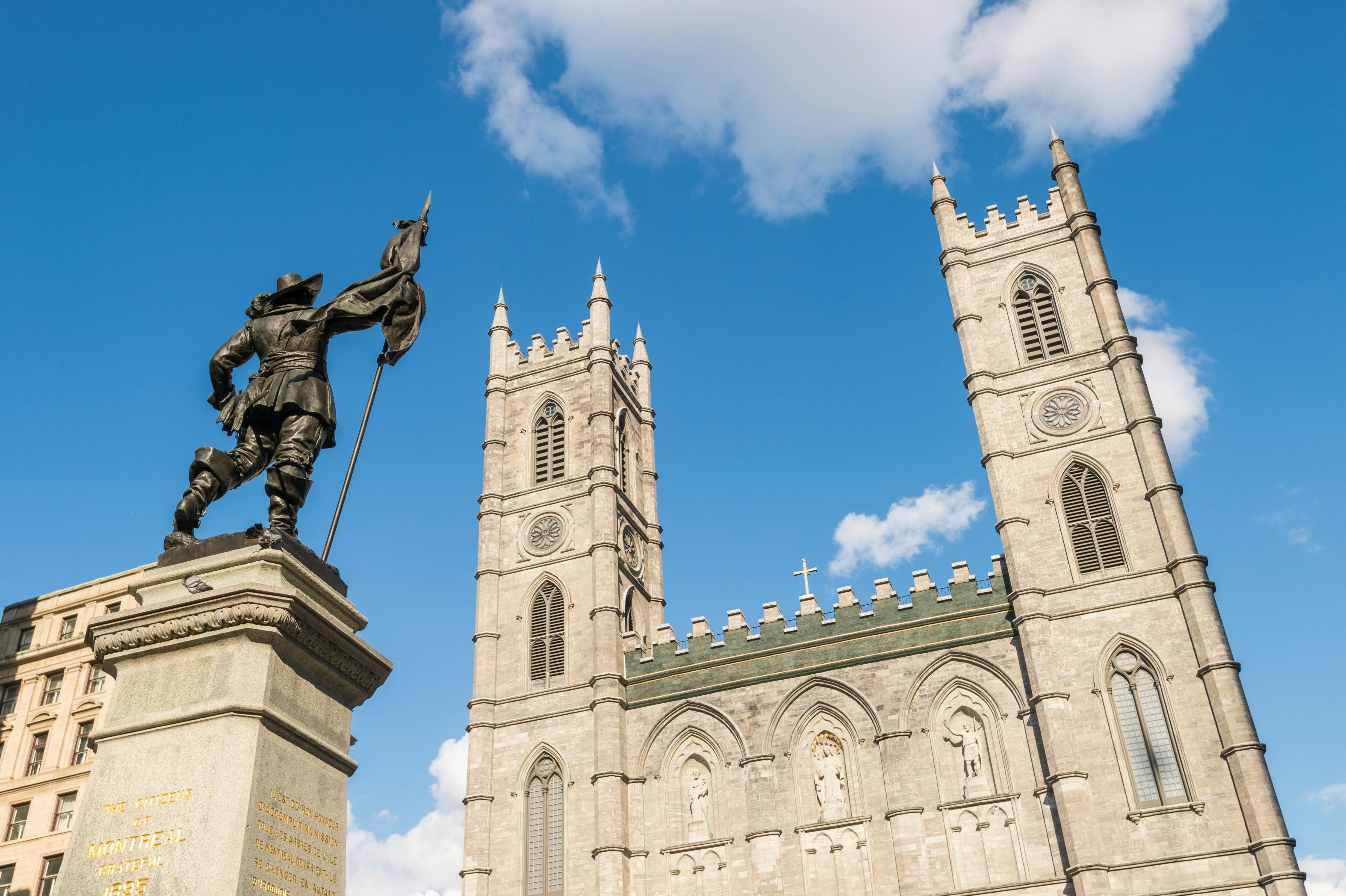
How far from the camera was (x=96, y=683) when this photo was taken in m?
35.5

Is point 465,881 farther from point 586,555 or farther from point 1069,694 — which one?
point 1069,694

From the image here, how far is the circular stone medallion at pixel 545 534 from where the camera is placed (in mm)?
39719

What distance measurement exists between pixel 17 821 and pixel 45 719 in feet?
10.6

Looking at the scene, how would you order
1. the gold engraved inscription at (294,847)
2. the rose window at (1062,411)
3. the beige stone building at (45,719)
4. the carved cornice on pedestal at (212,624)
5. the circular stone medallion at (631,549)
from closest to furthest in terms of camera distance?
the gold engraved inscription at (294,847), the carved cornice on pedestal at (212,624), the beige stone building at (45,719), the rose window at (1062,411), the circular stone medallion at (631,549)

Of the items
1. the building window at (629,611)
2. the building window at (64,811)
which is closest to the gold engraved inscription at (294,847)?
the building window at (64,811)

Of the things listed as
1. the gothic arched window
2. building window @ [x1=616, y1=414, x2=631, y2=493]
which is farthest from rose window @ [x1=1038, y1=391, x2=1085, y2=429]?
building window @ [x1=616, y1=414, x2=631, y2=493]

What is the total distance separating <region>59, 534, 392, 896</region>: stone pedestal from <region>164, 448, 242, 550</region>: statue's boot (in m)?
0.12

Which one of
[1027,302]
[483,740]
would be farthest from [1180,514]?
[483,740]

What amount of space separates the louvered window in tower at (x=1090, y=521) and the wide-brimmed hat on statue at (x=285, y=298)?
28.8 meters

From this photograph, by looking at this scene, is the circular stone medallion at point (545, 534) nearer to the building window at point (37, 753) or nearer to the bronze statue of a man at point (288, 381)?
the building window at point (37, 753)

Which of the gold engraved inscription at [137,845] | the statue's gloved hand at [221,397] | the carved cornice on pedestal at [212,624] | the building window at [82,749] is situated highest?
the building window at [82,749]

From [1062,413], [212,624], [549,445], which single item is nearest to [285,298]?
[212,624]

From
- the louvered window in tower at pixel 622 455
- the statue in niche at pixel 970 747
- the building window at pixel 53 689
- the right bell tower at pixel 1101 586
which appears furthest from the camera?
the louvered window in tower at pixel 622 455

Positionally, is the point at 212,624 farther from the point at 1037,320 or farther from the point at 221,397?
the point at 1037,320
